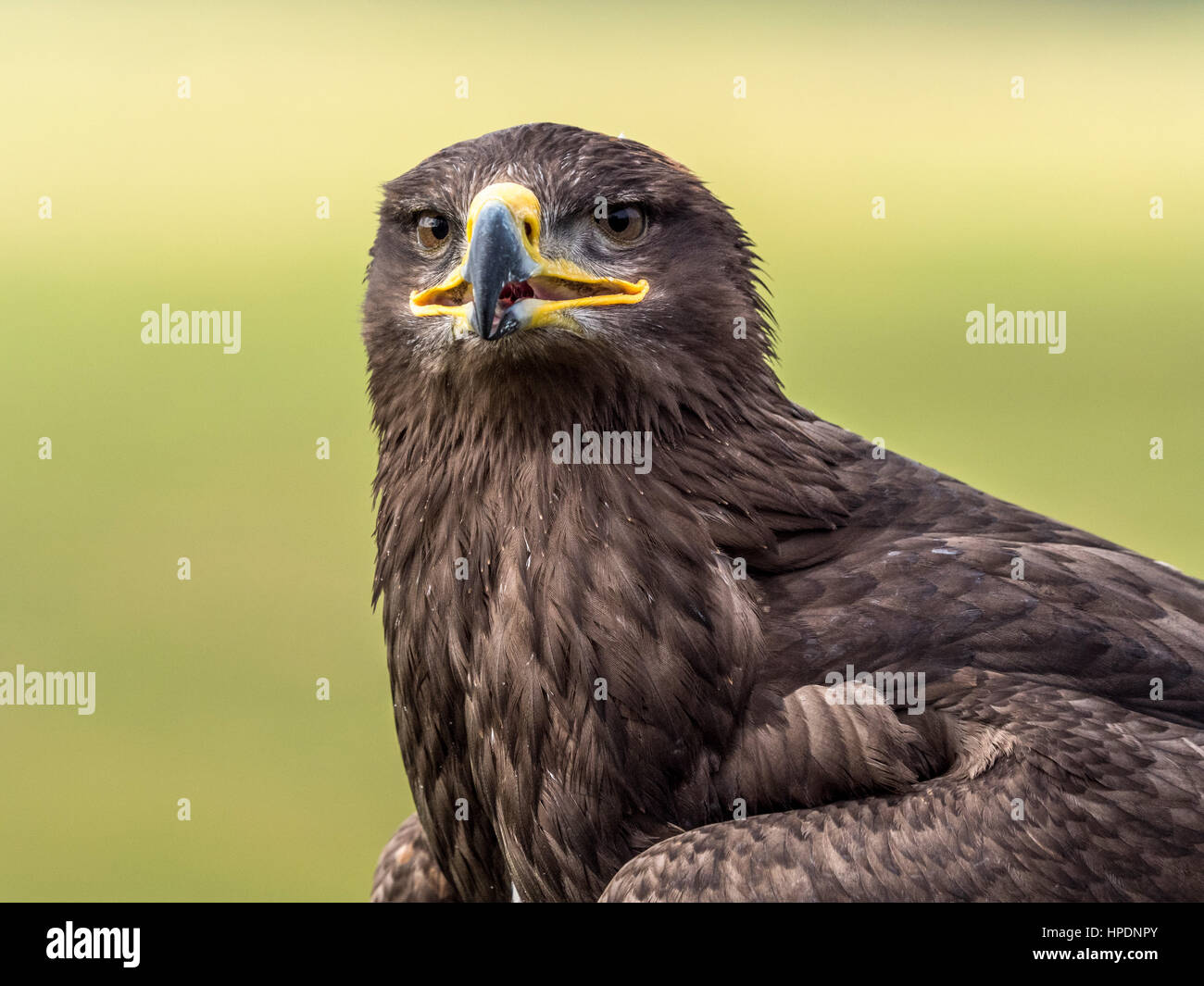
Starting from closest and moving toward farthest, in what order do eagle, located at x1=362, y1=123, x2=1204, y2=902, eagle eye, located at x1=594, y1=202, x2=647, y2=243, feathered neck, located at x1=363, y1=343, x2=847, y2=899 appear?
eagle, located at x1=362, y1=123, x2=1204, y2=902 < feathered neck, located at x1=363, y1=343, x2=847, y2=899 < eagle eye, located at x1=594, y1=202, x2=647, y2=243

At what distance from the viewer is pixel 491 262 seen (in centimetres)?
347

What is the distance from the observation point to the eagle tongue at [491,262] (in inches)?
136

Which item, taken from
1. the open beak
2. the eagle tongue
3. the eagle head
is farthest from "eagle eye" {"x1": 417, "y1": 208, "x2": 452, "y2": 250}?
the eagle tongue

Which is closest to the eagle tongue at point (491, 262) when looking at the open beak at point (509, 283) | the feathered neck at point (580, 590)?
the open beak at point (509, 283)

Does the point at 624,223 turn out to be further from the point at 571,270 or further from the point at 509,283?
the point at 509,283

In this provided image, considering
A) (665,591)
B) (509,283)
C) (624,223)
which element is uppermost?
(624,223)

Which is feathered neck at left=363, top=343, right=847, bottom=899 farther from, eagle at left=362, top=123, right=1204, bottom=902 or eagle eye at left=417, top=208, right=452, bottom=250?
eagle eye at left=417, top=208, right=452, bottom=250

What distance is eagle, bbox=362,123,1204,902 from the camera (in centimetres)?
343

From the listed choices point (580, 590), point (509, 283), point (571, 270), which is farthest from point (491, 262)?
point (580, 590)

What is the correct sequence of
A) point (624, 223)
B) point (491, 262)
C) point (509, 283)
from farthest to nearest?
1. point (624, 223)
2. point (509, 283)
3. point (491, 262)

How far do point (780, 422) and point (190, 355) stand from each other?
15.4m

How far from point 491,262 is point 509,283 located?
152 mm

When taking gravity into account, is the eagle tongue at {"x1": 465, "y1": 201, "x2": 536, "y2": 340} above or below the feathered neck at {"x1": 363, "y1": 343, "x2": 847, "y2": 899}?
above

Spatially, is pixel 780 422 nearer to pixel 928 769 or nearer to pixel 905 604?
pixel 905 604
